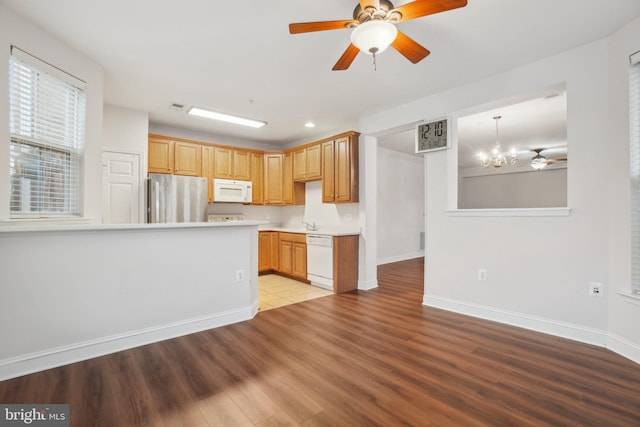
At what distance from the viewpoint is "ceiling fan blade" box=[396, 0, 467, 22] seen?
1.75m

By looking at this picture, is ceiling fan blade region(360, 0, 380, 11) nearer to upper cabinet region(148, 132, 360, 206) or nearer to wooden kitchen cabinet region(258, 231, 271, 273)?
upper cabinet region(148, 132, 360, 206)

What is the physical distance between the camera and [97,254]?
2428 millimetres

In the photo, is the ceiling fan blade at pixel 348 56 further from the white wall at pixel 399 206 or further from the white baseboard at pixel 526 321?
the white wall at pixel 399 206

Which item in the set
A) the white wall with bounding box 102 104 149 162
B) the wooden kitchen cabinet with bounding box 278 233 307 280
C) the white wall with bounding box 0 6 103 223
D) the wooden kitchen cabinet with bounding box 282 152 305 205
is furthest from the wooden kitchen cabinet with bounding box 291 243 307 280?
the white wall with bounding box 0 6 103 223

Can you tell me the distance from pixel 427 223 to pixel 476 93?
63.2 inches

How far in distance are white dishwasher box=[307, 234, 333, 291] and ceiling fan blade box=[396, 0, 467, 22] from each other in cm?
301

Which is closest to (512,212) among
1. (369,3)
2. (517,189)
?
(369,3)

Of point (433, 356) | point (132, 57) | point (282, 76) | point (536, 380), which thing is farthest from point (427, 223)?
point (132, 57)

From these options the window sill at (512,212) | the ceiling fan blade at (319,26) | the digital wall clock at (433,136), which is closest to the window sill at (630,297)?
the window sill at (512,212)

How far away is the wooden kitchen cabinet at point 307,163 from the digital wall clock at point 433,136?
1793mm

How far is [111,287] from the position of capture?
8.15 feet

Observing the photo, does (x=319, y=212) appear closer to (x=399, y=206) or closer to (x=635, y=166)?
(x=399, y=206)

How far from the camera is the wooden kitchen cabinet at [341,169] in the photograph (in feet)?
15.0

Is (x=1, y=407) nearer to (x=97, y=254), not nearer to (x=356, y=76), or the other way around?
(x=97, y=254)
